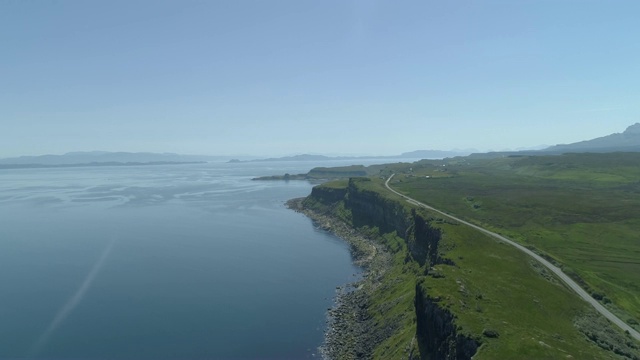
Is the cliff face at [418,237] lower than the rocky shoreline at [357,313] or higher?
higher

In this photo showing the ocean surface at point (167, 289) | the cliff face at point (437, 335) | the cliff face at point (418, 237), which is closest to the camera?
the cliff face at point (437, 335)

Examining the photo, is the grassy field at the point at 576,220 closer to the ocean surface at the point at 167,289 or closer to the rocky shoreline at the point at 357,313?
the rocky shoreline at the point at 357,313

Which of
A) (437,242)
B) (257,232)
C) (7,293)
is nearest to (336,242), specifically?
(257,232)

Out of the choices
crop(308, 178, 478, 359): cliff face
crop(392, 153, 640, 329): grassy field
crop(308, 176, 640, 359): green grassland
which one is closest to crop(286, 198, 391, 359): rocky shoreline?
crop(308, 176, 640, 359): green grassland

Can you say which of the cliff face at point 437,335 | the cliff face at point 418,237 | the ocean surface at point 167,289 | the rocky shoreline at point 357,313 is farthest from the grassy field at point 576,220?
the ocean surface at point 167,289

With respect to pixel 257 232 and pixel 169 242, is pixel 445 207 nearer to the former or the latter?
pixel 257 232

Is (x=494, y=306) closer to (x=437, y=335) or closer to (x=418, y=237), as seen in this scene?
(x=437, y=335)
